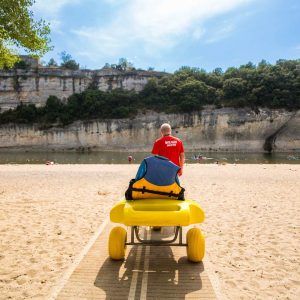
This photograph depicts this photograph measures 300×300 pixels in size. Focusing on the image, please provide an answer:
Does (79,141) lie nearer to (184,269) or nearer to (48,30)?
(48,30)

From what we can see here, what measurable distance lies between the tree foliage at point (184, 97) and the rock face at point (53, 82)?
7.88 ft

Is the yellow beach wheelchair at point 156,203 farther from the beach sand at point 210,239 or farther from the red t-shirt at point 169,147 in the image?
the red t-shirt at point 169,147

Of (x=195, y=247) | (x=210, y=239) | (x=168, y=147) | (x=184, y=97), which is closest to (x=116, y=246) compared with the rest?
(x=195, y=247)

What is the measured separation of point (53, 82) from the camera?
7831 centimetres

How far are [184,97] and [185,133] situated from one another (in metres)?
8.48

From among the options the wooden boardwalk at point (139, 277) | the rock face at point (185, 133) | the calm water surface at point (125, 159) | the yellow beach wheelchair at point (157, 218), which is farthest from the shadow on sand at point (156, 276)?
the rock face at point (185, 133)

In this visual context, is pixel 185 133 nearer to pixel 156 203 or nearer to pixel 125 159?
pixel 125 159

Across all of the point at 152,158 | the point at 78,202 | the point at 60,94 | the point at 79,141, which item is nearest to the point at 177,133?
the point at 79,141

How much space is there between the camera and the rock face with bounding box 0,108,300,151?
65312 millimetres

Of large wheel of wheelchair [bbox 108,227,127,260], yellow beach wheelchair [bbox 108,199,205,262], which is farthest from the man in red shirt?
large wheel of wheelchair [bbox 108,227,127,260]

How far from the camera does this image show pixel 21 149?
231 ft

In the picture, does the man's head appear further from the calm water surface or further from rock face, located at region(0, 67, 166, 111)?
rock face, located at region(0, 67, 166, 111)

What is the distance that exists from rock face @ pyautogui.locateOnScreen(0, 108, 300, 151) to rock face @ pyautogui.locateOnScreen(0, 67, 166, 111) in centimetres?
957

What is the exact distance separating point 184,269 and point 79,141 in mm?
68791
